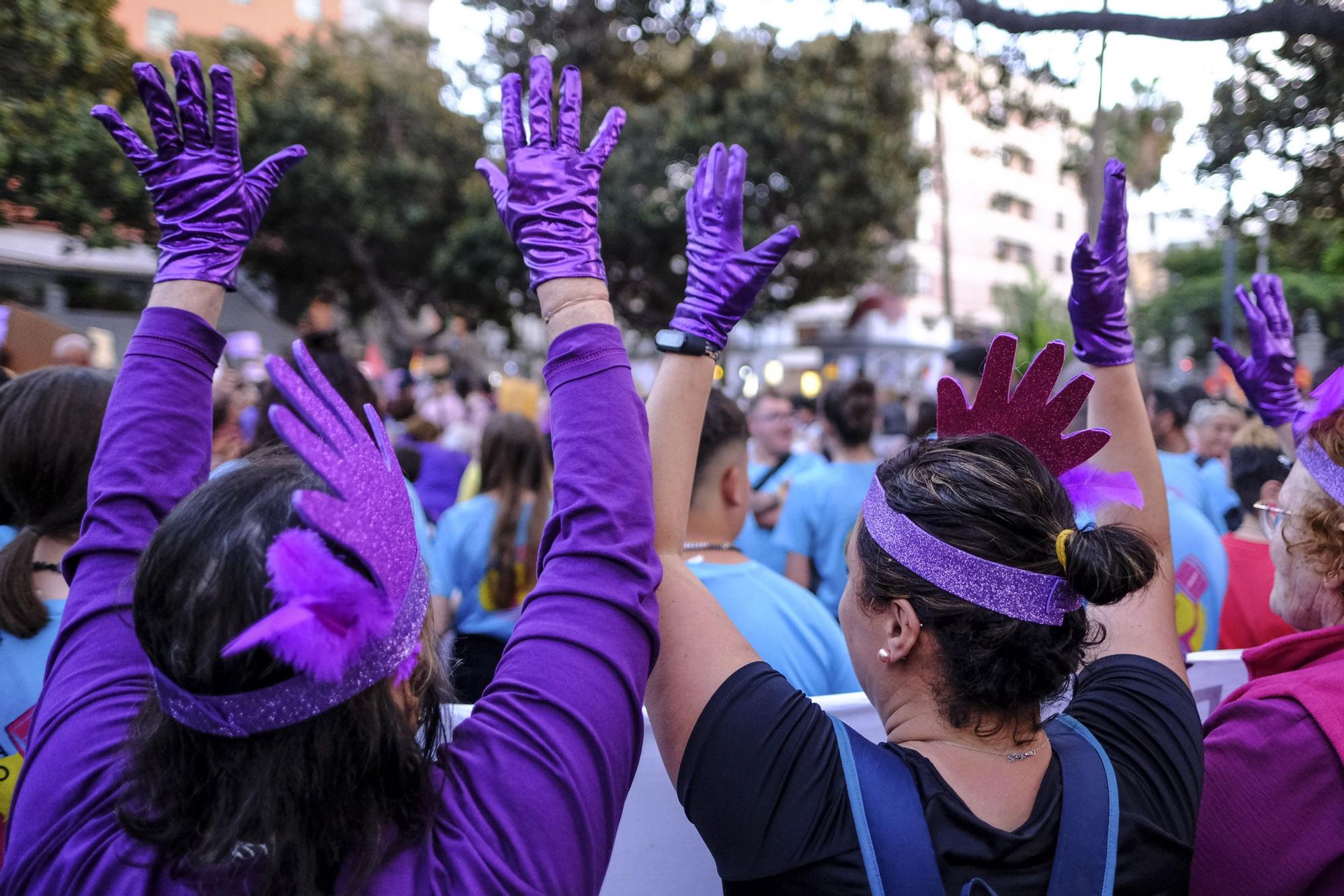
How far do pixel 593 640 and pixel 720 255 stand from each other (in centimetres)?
77

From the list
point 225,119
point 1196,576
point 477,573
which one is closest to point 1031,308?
point 1196,576

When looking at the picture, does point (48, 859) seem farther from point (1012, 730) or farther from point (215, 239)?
point (1012, 730)

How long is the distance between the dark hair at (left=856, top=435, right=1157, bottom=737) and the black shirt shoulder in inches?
4.8

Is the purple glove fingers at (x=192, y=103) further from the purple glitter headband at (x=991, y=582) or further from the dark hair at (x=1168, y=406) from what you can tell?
the dark hair at (x=1168, y=406)

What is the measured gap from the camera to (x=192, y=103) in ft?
5.65

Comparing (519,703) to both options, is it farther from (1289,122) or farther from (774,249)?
(1289,122)

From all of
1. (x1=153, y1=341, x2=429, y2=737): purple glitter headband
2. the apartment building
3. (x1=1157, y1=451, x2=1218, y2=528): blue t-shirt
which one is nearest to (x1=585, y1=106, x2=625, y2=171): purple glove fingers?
(x1=153, y1=341, x2=429, y2=737): purple glitter headband

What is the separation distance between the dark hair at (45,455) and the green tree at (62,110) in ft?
21.9

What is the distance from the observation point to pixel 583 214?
1.52 m

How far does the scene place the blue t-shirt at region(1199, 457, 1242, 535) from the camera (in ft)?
16.7

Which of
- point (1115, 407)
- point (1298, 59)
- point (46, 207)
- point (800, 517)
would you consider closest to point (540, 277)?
point (1115, 407)

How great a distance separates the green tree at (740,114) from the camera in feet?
57.7

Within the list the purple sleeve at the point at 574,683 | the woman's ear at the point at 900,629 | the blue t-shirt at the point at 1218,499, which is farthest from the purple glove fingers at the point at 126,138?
the blue t-shirt at the point at 1218,499

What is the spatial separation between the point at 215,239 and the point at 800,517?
11.1 feet
